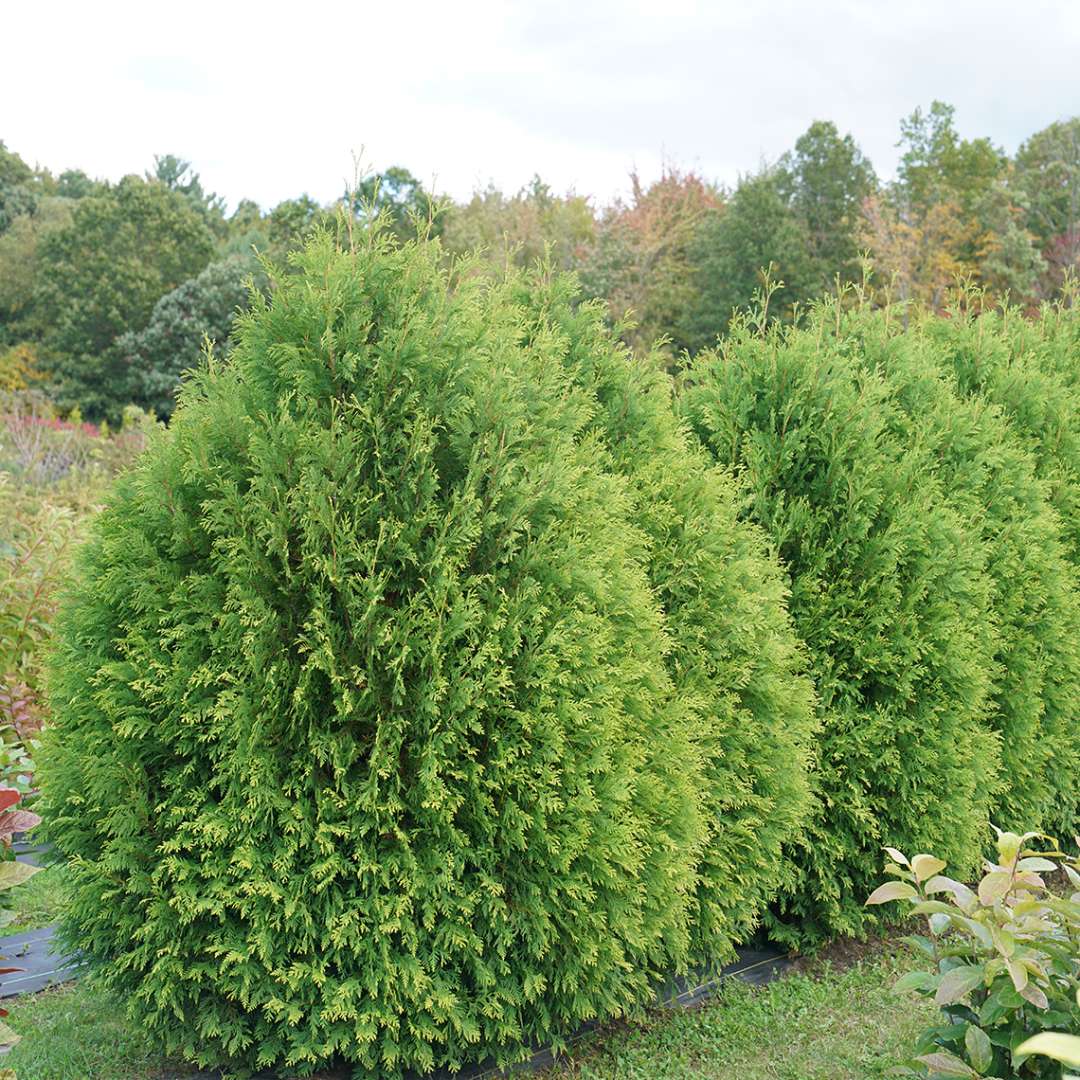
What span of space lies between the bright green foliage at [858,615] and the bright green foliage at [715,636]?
1.15ft

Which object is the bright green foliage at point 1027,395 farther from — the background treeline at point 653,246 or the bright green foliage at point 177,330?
the bright green foliage at point 177,330

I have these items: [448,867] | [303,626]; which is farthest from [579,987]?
[303,626]

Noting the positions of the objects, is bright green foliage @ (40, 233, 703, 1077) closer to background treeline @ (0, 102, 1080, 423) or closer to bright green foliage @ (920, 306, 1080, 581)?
bright green foliage @ (920, 306, 1080, 581)

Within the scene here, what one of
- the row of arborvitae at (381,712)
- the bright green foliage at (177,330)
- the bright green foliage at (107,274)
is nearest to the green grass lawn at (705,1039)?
the row of arborvitae at (381,712)

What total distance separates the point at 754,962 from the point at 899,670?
1626mm

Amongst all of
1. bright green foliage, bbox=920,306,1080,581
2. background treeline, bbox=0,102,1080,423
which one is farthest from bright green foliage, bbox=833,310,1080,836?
background treeline, bbox=0,102,1080,423

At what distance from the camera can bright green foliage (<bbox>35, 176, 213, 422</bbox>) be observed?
124 ft

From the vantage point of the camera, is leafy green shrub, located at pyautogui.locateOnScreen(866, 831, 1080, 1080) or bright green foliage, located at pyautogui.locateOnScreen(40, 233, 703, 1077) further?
bright green foliage, located at pyautogui.locateOnScreen(40, 233, 703, 1077)

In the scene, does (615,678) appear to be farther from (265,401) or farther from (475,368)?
(265,401)

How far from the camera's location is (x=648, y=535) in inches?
177

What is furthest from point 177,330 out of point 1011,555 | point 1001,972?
point 1001,972

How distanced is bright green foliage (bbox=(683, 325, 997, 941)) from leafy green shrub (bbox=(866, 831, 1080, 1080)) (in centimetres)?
173

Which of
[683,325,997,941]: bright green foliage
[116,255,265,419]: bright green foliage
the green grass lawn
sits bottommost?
the green grass lawn

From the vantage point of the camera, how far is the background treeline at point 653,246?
3206 centimetres
